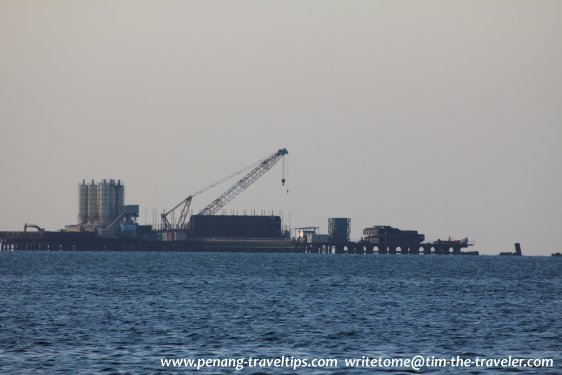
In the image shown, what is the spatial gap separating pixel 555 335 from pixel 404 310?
19.5 meters

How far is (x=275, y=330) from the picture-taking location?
6769 cm

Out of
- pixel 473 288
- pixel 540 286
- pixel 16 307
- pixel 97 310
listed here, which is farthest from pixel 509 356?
pixel 540 286

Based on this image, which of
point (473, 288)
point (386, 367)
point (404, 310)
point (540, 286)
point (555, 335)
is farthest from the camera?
point (540, 286)

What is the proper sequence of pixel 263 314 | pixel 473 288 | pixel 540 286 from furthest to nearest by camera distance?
pixel 540 286
pixel 473 288
pixel 263 314

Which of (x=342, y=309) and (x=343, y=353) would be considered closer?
(x=343, y=353)

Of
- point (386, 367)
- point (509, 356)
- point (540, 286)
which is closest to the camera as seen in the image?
point (386, 367)

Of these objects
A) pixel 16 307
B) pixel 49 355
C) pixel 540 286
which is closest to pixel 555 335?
pixel 49 355

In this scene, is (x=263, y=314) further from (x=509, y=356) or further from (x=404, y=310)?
(x=509, y=356)

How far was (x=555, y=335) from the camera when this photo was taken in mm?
65938

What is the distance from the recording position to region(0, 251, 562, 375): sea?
5303 centimetres

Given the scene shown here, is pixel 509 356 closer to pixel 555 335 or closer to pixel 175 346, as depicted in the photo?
pixel 555 335

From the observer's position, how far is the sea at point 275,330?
2088 inches

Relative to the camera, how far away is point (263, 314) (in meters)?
78.7

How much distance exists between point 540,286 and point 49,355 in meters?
82.7
